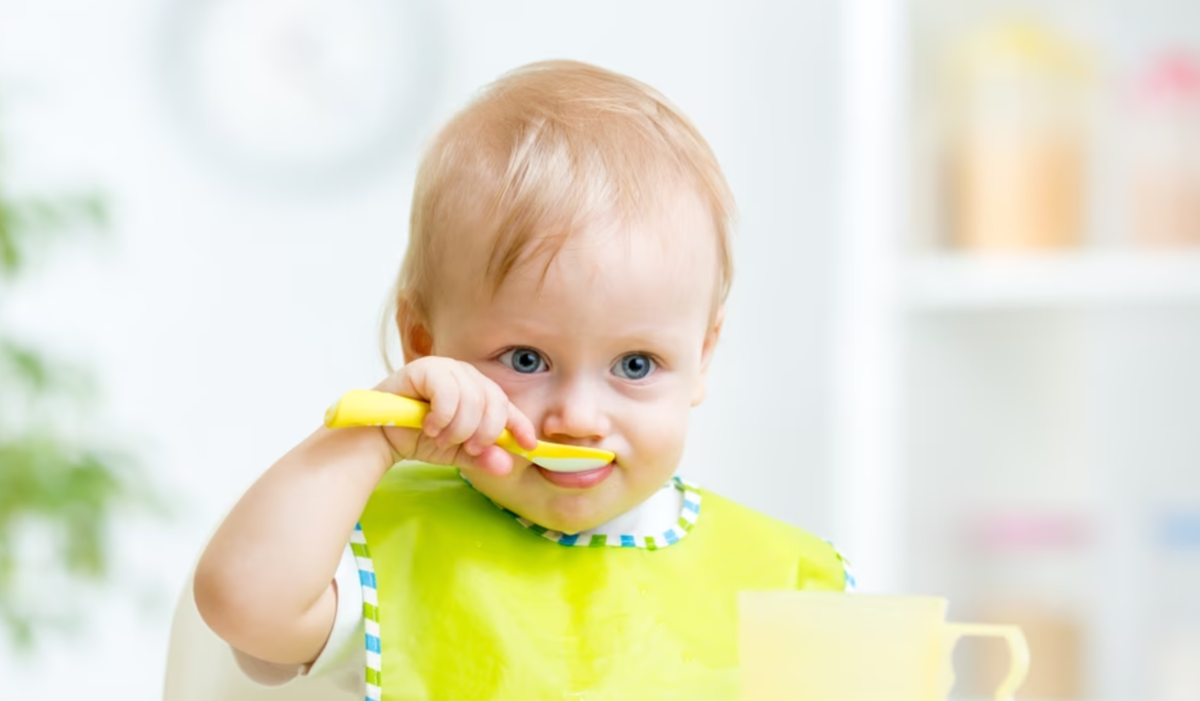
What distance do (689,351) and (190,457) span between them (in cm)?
187

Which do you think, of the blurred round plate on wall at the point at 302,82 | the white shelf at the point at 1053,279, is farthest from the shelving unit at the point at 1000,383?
the blurred round plate on wall at the point at 302,82

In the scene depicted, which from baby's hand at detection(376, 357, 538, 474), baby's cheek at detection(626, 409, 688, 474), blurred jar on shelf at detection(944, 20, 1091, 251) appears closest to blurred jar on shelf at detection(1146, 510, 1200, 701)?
blurred jar on shelf at detection(944, 20, 1091, 251)

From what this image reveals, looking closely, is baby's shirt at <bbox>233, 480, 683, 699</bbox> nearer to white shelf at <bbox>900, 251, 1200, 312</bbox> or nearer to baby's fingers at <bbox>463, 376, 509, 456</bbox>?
baby's fingers at <bbox>463, 376, 509, 456</bbox>

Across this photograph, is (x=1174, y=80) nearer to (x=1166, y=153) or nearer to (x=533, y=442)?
(x=1166, y=153)

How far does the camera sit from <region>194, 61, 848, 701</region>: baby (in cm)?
74

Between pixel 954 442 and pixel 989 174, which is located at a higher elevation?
pixel 989 174

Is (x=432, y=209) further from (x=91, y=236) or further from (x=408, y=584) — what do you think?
(x=91, y=236)

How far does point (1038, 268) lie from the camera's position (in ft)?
7.06

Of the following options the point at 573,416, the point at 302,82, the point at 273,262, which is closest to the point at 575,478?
the point at 573,416

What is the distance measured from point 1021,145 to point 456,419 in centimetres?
162

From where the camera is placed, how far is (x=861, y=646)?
2.14ft

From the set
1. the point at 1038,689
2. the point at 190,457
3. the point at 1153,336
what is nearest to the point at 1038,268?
the point at 1153,336

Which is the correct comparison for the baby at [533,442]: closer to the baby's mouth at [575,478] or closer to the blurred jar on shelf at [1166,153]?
the baby's mouth at [575,478]

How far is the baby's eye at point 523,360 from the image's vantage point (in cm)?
79
